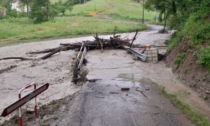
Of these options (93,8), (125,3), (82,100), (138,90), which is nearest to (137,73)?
(138,90)

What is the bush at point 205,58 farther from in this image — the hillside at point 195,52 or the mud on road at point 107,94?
the mud on road at point 107,94

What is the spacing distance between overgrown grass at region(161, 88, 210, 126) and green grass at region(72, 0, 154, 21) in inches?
2375

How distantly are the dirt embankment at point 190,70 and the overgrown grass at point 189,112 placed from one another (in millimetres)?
1185

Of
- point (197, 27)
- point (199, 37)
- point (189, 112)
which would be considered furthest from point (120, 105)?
point (197, 27)

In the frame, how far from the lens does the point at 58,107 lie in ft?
31.4

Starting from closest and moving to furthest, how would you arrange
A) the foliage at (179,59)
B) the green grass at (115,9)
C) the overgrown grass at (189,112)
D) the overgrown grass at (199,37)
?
the overgrown grass at (189,112) < the overgrown grass at (199,37) < the foliage at (179,59) < the green grass at (115,9)

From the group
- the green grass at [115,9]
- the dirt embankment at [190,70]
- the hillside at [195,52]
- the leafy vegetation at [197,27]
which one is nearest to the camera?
the dirt embankment at [190,70]

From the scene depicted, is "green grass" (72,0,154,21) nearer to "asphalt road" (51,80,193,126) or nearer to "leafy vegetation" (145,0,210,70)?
"leafy vegetation" (145,0,210,70)

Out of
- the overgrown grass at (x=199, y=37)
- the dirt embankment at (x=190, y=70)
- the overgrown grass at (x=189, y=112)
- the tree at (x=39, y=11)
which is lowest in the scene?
the overgrown grass at (x=189, y=112)

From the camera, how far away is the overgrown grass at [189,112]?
8.24 m

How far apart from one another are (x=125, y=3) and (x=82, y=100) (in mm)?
89067

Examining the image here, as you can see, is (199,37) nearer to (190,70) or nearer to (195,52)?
(195,52)

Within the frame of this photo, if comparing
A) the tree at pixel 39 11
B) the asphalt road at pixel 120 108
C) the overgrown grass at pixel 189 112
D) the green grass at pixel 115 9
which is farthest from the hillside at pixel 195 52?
the green grass at pixel 115 9

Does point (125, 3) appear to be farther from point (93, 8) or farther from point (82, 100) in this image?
point (82, 100)
